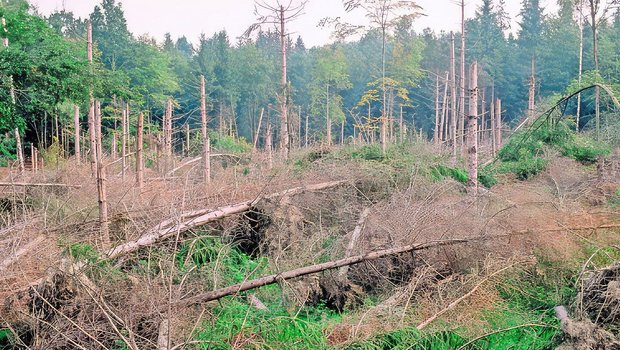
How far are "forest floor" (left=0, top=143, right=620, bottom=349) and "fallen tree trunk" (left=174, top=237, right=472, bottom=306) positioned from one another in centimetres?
10

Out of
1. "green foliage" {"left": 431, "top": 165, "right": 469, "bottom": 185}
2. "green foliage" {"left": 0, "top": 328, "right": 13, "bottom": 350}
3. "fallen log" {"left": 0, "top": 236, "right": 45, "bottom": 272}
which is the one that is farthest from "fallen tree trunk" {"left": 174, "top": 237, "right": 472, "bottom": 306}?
"green foliage" {"left": 431, "top": 165, "right": 469, "bottom": 185}

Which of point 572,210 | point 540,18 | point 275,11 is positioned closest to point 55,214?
point 572,210

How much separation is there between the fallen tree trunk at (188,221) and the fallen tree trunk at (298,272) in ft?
2.21

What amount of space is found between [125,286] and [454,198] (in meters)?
5.56

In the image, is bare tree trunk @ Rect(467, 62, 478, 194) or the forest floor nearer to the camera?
the forest floor

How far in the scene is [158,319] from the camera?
5000mm

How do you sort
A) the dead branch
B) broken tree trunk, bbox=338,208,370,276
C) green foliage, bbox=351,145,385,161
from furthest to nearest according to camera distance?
green foliage, bbox=351,145,385,161
broken tree trunk, bbox=338,208,370,276
the dead branch

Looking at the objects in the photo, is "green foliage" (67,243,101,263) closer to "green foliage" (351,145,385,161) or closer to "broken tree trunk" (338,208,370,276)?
"broken tree trunk" (338,208,370,276)

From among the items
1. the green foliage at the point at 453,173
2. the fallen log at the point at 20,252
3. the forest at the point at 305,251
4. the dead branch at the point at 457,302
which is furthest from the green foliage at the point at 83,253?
the green foliage at the point at 453,173

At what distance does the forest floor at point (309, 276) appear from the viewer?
5156 millimetres

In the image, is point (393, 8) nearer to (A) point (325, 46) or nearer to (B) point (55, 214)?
(B) point (55, 214)

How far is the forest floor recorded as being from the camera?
16.9ft

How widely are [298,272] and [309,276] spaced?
26.5 inches

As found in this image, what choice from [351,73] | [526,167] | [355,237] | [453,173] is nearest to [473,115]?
[453,173]
